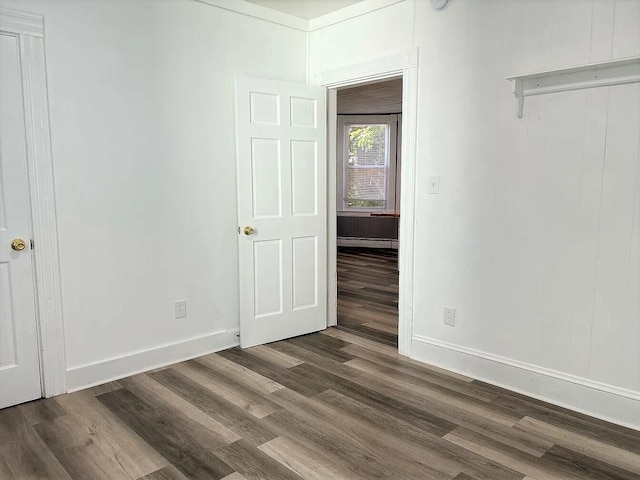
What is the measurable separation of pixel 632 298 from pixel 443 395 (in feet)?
3.85

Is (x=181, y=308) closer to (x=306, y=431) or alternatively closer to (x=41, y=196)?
(x=41, y=196)

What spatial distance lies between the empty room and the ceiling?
0.9 inches

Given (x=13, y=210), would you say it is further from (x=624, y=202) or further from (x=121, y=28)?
(x=624, y=202)

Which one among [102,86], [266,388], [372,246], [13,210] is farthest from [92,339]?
[372,246]

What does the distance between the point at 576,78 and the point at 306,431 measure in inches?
93.7

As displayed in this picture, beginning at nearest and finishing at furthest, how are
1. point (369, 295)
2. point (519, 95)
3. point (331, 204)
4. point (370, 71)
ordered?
1. point (519, 95)
2. point (370, 71)
3. point (331, 204)
4. point (369, 295)

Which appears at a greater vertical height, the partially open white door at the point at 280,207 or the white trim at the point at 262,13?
the white trim at the point at 262,13

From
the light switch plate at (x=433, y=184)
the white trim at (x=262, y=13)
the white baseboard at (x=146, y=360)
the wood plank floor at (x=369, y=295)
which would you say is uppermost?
the white trim at (x=262, y=13)

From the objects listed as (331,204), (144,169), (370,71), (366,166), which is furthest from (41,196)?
(366,166)

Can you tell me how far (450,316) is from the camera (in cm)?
341

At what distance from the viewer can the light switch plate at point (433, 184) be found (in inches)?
134

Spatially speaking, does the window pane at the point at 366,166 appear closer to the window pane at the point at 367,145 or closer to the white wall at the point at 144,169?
the window pane at the point at 367,145

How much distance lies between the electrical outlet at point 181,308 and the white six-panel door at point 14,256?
92 cm

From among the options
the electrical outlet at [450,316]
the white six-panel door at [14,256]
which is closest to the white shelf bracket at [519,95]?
the electrical outlet at [450,316]
